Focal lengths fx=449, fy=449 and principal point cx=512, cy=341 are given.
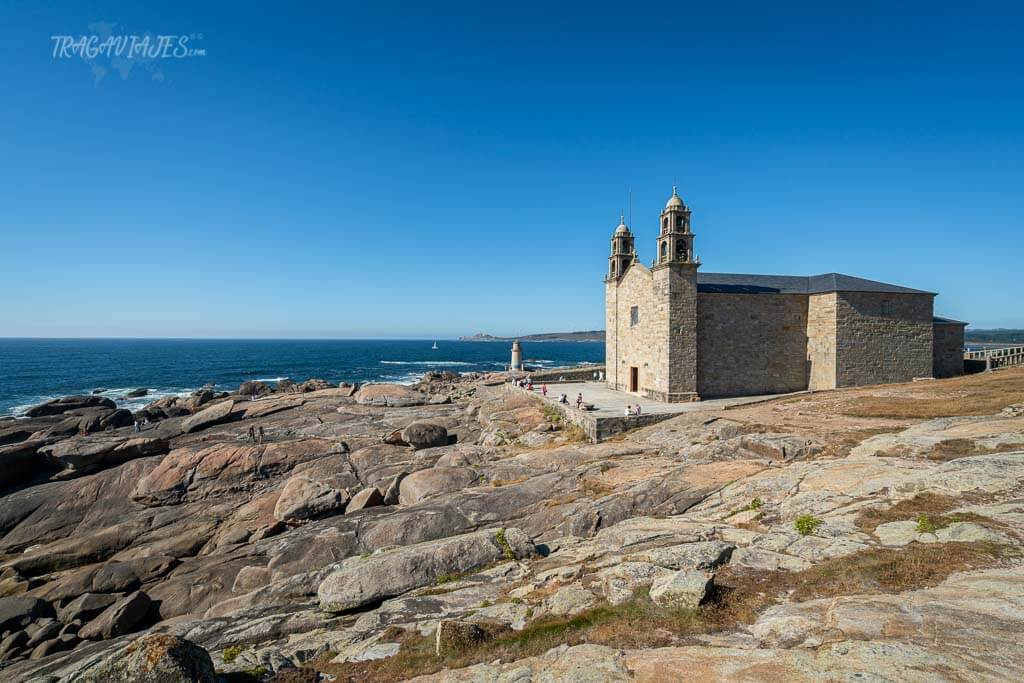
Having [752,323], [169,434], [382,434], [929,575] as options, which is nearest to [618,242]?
[752,323]

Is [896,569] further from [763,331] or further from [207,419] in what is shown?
[207,419]

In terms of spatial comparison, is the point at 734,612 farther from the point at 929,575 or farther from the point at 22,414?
the point at 22,414

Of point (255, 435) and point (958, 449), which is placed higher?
point (958, 449)

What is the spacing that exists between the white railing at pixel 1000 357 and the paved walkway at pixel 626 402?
2080cm

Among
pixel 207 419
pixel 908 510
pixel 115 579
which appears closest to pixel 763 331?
pixel 908 510

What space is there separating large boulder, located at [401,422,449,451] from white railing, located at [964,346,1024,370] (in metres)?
41.7

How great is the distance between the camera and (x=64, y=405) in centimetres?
4647

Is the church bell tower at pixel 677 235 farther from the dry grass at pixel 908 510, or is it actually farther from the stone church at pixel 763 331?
the dry grass at pixel 908 510

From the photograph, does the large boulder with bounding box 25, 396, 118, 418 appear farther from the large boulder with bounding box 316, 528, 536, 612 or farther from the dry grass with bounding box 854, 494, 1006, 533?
the dry grass with bounding box 854, 494, 1006, 533

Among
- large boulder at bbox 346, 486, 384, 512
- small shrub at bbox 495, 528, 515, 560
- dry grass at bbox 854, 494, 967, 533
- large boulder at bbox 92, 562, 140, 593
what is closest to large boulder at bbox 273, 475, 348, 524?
large boulder at bbox 346, 486, 384, 512

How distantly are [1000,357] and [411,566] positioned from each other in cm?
4994

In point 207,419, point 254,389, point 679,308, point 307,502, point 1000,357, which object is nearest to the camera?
point 307,502

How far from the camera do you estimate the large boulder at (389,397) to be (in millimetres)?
38781

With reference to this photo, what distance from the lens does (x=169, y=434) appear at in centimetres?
3391
